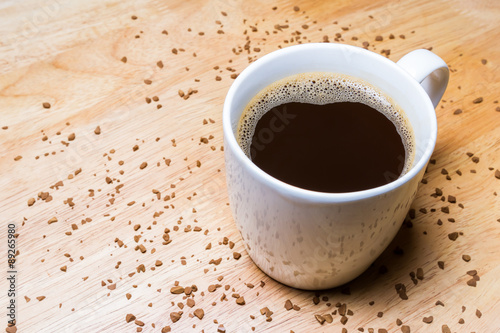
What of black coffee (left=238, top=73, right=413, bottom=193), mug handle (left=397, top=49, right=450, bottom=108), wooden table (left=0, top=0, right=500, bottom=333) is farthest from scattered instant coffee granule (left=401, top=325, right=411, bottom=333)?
mug handle (left=397, top=49, right=450, bottom=108)

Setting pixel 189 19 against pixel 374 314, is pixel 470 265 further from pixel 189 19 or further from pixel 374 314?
pixel 189 19

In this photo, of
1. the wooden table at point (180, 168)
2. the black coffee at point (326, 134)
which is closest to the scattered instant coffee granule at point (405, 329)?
the wooden table at point (180, 168)

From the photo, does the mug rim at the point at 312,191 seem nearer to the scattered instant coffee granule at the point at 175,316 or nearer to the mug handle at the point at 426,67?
the mug handle at the point at 426,67

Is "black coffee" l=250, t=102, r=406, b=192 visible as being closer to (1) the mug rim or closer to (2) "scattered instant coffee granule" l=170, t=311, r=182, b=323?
(1) the mug rim

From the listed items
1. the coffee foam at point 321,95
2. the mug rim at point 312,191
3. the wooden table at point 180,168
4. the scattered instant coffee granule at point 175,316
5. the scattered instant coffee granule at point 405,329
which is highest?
the mug rim at point 312,191

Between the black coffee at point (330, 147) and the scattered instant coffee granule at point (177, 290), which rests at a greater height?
the black coffee at point (330, 147)

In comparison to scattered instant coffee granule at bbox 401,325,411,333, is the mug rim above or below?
above

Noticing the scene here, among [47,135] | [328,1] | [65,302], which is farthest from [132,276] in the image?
[328,1]
